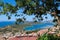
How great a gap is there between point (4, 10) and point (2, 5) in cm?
22

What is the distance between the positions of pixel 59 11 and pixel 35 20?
0.99 metres

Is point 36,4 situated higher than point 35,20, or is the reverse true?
point 36,4

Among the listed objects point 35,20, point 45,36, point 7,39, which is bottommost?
point 7,39

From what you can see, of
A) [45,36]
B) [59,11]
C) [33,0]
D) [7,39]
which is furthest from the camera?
[7,39]

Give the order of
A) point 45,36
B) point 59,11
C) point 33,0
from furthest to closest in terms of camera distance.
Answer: point 45,36, point 59,11, point 33,0

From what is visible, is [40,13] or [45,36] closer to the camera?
[40,13]

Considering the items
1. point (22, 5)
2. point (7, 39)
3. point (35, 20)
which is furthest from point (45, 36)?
point (7, 39)

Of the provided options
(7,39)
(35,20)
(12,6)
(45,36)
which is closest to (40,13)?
(35,20)

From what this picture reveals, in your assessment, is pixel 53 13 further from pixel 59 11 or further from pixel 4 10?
pixel 4 10

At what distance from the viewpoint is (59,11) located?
9.48m

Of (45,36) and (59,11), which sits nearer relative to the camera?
(59,11)

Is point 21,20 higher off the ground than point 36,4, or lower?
lower

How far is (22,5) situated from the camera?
29.9ft

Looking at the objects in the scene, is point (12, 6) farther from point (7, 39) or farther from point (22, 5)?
point (7, 39)
